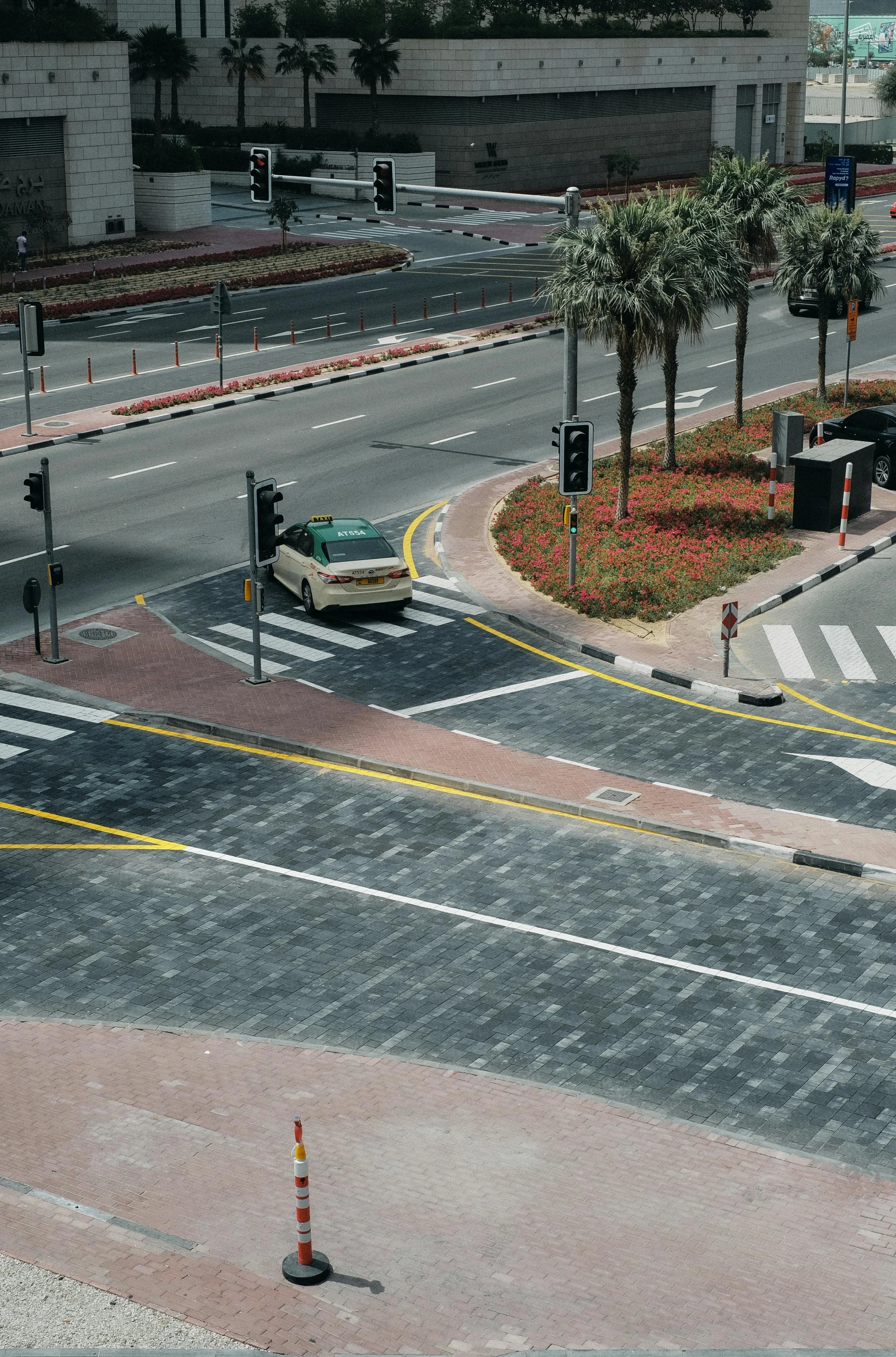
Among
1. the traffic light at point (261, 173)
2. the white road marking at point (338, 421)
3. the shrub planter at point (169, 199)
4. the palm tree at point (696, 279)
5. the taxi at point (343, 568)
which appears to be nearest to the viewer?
the taxi at point (343, 568)

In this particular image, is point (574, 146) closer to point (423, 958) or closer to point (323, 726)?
point (323, 726)

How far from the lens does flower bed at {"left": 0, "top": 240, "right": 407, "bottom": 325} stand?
62.9 meters

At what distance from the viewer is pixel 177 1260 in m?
12.9

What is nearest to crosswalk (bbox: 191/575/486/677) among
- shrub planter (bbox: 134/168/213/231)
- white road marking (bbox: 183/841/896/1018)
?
white road marking (bbox: 183/841/896/1018)

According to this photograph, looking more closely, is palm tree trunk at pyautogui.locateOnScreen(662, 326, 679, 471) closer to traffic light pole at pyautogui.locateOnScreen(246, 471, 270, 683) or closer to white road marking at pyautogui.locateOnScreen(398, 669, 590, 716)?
white road marking at pyautogui.locateOnScreen(398, 669, 590, 716)

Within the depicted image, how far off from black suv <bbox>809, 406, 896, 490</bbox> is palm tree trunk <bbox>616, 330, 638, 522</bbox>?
6881 millimetres

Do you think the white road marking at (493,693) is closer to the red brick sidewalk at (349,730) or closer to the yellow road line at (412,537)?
the red brick sidewalk at (349,730)

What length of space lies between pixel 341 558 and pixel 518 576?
398 centimetres

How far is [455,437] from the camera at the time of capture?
142ft

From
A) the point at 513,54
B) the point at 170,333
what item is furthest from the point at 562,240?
the point at 513,54

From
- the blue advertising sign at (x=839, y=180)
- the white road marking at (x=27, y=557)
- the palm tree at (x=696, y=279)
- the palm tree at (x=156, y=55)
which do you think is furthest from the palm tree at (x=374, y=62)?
the white road marking at (x=27, y=557)

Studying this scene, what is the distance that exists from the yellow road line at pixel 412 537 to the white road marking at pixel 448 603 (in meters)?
0.81

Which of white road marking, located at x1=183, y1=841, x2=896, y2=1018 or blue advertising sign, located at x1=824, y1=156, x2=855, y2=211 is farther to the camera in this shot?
blue advertising sign, located at x1=824, y1=156, x2=855, y2=211

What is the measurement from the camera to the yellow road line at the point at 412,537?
32750mm
